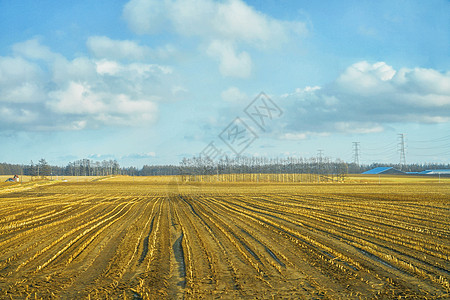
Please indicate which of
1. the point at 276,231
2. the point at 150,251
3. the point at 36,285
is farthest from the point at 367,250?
the point at 36,285

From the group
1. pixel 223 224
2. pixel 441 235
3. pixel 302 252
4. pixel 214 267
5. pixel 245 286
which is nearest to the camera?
pixel 245 286

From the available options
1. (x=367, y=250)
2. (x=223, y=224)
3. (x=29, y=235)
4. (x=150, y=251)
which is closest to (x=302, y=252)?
(x=367, y=250)

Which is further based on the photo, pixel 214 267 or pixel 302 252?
pixel 302 252

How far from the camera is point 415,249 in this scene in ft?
39.1

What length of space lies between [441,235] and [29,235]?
18.8 m

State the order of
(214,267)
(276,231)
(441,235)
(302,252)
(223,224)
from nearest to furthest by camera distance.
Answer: (214,267) < (302,252) < (441,235) < (276,231) < (223,224)

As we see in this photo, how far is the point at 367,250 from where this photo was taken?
1176cm

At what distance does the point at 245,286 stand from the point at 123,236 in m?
8.29

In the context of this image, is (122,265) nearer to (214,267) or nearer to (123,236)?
(214,267)

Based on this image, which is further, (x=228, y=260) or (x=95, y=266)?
(x=228, y=260)

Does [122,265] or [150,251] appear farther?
[150,251]

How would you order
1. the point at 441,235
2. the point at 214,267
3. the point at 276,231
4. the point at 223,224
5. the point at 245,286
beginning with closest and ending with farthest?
the point at 245,286
the point at 214,267
the point at 441,235
the point at 276,231
the point at 223,224

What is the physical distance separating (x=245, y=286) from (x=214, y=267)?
1777mm

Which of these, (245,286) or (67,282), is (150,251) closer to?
(67,282)
